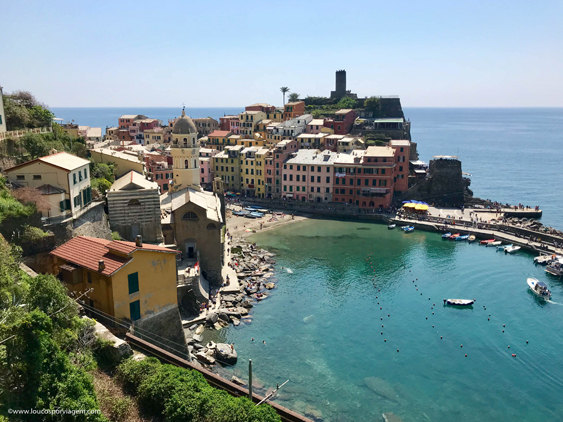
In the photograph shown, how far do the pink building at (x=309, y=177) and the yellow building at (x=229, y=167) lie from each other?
31.0ft

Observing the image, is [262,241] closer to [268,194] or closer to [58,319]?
[268,194]

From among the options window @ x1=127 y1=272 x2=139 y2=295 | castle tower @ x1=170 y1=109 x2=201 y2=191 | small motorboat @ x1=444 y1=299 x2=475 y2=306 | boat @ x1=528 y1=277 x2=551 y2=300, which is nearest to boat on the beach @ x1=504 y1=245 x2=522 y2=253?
boat @ x1=528 y1=277 x2=551 y2=300

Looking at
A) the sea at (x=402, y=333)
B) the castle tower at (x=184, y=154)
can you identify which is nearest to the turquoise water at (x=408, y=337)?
the sea at (x=402, y=333)

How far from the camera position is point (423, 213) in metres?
68.6

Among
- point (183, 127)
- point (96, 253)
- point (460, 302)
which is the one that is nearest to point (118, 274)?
point (96, 253)

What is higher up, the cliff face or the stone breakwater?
A: the cliff face

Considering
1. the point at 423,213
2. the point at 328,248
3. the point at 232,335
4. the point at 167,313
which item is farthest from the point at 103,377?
the point at 423,213


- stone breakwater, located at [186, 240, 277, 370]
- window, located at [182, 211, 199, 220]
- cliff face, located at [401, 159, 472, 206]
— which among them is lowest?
stone breakwater, located at [186, 240, 277, 370]

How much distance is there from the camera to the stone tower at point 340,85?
119562 millimetres

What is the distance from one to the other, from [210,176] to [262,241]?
2771cm

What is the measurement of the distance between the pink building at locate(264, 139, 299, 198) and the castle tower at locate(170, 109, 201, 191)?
2711 centimetres

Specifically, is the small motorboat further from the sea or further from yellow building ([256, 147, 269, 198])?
yellow building ([256, 147, 269, 198])

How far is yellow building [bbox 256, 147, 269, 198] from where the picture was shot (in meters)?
77.4

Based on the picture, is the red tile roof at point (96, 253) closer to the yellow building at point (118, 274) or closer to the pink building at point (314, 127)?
the yellow building at point (118, 274)
